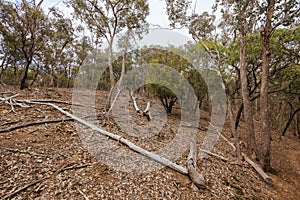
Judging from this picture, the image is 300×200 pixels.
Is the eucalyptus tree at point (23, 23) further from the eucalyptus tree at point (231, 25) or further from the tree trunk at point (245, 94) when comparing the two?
the tree trunk at point (245, 94)

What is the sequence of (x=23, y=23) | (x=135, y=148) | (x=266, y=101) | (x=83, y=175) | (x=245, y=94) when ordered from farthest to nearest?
(x=23, y=23)
(x=245, y=94)
(x=266, y=101)
(x=135, y=148)
(x=83, y=175)

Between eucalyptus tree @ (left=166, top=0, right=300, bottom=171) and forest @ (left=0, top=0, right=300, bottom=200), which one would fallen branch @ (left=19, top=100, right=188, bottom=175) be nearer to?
forest @ (left=0, top=0, right=300, bottom=200)

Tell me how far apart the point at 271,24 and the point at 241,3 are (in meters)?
1.35

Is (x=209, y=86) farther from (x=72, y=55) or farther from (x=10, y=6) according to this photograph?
(x=72, y=55)

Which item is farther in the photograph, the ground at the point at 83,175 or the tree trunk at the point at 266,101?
the tree trunk at the point at 266,101

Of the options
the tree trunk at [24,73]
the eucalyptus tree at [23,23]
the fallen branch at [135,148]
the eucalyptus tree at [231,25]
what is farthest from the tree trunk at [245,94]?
the tree trunk at [24,73]

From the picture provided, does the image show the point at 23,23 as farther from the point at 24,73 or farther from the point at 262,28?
the point at 262,28

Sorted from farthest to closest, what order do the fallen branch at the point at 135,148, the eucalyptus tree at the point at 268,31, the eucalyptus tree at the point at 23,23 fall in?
the eucalyptus tree at the point at 23,23
the eucalyptus tree at the point at 268,31
the fallen branch at the point at 135,148

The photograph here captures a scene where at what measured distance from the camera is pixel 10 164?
3633mm

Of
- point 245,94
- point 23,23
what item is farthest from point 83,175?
point 23,23

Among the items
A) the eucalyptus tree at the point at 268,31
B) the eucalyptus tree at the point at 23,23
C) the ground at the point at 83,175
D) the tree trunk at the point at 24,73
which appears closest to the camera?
the ground at the point at 83,175

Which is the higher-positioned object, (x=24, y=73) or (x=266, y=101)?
(x=24, y=73)

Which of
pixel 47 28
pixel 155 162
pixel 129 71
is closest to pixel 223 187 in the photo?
pixel 155 162

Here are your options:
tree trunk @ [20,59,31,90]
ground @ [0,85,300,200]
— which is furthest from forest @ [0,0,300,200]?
tree trunk @ [20,59,31,90]
